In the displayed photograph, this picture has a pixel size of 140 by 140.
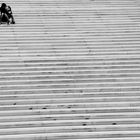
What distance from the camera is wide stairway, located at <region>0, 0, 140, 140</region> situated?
5.48 m

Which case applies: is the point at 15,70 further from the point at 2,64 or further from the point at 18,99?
the point at 18,99

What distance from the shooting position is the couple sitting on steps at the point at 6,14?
817cm

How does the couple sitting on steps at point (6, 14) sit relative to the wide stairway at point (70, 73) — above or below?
above

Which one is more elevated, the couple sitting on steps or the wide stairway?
the couple sitting on steps

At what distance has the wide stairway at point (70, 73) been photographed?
5477 mm

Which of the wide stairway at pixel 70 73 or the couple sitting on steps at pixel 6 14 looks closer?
the wide stairway at pixel 70 73

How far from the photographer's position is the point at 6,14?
8320mm

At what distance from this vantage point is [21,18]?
29.3 feet

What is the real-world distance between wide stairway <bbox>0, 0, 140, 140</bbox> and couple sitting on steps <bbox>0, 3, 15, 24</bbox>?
200 mm

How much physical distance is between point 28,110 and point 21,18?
3.92 m

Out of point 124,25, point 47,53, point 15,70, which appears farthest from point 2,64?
point 124,25

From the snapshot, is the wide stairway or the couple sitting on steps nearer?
the wide stairway

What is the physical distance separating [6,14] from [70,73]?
9.06 ft

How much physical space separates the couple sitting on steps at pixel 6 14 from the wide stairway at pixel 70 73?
0.65ft
